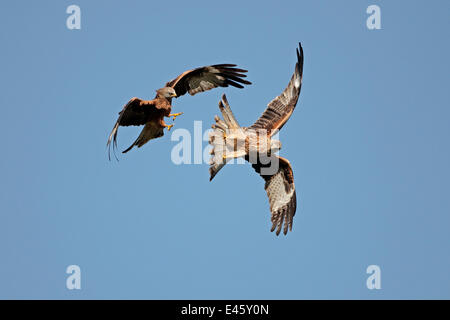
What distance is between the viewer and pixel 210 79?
12.9 metres

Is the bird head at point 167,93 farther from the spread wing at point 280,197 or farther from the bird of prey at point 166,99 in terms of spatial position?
the spread wing at point 280,197

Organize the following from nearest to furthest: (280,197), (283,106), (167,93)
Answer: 1. (167,93)
2. (283,106)
3. (280,197)

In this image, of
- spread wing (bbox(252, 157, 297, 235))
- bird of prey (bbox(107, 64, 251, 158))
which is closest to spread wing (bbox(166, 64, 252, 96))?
bird of prey (bbox(107, 64, 251, 158))

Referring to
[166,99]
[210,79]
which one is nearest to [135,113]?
[166,99]

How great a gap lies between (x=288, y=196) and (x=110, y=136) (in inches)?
126

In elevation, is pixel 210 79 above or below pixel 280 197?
above

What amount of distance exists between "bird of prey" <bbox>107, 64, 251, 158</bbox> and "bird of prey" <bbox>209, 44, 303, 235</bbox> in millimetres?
811

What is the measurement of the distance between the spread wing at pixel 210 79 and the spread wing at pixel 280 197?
150 cm

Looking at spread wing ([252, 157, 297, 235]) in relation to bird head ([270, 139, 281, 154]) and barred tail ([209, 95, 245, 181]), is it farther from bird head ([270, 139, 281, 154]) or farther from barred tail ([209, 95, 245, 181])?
barred tail ([209, 95, 245, 181])

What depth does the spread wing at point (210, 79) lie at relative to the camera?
1279 centimetres

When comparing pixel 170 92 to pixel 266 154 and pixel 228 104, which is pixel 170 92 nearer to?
pixel 228 104

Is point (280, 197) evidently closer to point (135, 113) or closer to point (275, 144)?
point (275, 144)

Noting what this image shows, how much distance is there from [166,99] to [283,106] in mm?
1848
